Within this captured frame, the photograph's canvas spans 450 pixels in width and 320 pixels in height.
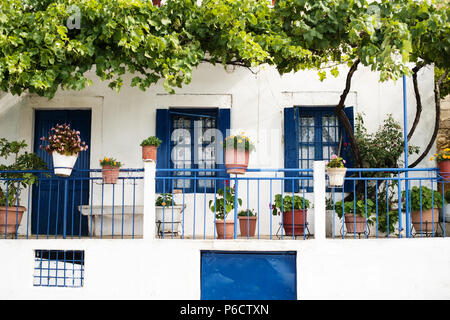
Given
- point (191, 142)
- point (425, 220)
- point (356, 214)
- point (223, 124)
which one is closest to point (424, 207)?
point (425, 220)

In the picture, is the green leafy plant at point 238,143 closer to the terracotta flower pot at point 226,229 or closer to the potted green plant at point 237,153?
the potted green plant at point 237,153

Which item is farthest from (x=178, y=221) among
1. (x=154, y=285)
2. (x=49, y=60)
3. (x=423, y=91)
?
(x=423, y=91)

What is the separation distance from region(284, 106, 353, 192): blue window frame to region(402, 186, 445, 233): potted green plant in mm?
1469

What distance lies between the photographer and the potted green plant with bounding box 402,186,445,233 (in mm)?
8164

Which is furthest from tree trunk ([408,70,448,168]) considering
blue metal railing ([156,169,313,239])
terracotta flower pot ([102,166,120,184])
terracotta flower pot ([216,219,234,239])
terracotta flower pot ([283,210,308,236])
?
terracotta flower pot ([102,166,120,184])

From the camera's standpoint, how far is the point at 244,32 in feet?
23.6

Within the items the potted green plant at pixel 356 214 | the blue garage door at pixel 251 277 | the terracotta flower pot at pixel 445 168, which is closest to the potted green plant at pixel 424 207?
the terracotta flower pot at pixel 445 168

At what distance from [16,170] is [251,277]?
12.0 feet

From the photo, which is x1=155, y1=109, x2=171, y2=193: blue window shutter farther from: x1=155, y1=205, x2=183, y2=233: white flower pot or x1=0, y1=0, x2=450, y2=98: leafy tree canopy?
x1=0, y1=0, x2=450, y2=98: leafy tree canopy

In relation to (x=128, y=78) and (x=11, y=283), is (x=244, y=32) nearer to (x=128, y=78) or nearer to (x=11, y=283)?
(x=128, y=78)

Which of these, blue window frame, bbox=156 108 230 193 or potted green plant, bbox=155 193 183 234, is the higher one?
blue window frame, bbox=156 108 230 193

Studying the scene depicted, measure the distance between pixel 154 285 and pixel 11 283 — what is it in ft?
6.29

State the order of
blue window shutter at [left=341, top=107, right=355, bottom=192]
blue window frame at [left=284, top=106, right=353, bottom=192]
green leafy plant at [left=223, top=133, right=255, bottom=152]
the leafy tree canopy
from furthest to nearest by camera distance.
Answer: blue window frame at [left=284, top=106, right=353, bottom=192], blue window shutter at [left=341, top=107, right=355, bottom=192], green leafy plant at [left=223, top=133, right=255, bottom=152], the leafy tree canopy

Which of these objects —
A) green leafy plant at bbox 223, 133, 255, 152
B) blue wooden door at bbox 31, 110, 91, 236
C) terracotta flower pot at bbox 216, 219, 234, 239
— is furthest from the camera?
blue wooden door at bbox 31, 110, 91, 236
